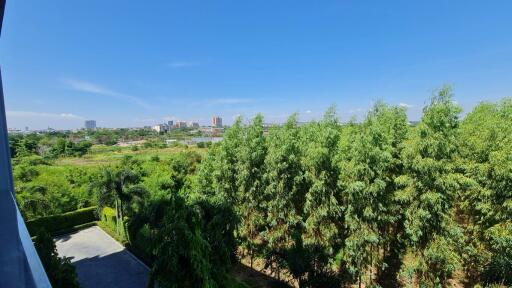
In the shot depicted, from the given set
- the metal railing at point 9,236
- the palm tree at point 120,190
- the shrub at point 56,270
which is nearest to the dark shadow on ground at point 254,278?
the shrub at point 56,270

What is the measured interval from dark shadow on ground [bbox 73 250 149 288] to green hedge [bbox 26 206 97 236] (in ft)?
19.5

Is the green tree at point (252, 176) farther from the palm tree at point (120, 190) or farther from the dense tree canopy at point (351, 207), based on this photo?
the palm tree at point (120, 190)

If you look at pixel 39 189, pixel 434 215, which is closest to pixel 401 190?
pixel 434 215

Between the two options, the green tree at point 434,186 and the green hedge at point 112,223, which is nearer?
the green tree at point 434,186

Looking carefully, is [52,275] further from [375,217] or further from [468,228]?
[468,228]

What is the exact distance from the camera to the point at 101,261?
14.2 metres

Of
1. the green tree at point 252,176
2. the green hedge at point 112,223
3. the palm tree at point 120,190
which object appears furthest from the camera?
the green hedge at point 112,223

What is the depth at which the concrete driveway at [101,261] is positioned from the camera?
12266 millimetres

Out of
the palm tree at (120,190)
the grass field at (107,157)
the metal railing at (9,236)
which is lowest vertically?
the grass field at (107,157)

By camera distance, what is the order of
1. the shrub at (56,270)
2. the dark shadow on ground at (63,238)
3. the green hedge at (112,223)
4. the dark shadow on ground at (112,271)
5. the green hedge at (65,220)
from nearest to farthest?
the shrub at (56,270), the dark shadow on ground at (112,271), the green hedge at (112,223), the dark shadow on ground at (63,238), the green hedge at (65,220)

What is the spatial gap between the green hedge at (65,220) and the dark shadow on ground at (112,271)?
5.94 metres

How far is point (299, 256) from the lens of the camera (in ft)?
32.3

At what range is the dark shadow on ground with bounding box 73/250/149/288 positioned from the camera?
39.6 feet

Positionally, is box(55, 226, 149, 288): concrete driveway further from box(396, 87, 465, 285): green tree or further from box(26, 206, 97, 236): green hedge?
box(396, 87, 465, 285): green tree
